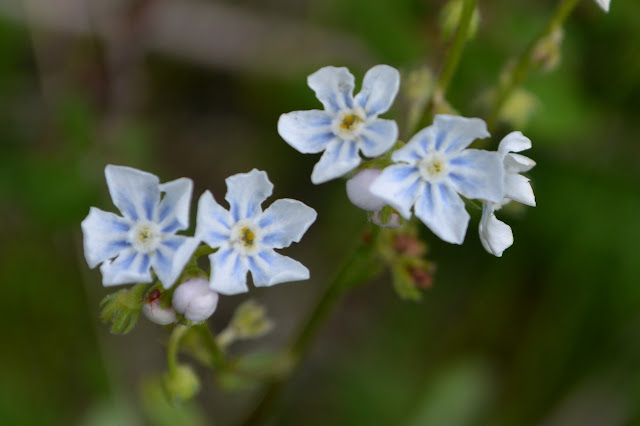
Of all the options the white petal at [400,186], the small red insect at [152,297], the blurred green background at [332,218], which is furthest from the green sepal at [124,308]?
the blurred green background at [332,218]

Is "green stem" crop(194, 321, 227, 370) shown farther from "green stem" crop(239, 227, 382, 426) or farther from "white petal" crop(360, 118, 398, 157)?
"white petal" crop(360, 118, 398, 157)

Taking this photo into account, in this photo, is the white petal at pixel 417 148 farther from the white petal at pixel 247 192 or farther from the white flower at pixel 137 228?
the white flower at pixel 137 228

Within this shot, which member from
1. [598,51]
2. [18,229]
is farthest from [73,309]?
[598,51]

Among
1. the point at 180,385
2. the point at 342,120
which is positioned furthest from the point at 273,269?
the point at 180,385

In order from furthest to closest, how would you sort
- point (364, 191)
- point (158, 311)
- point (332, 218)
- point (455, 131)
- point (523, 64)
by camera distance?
point (332, 218) < point (523, 64) < point (158, 311) < point (455, 131) < point (364, 191)

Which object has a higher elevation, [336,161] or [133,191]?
[336,161]

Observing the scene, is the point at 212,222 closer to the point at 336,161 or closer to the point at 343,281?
the point at 336,161

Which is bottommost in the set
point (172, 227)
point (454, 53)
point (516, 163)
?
point (172, 227)
